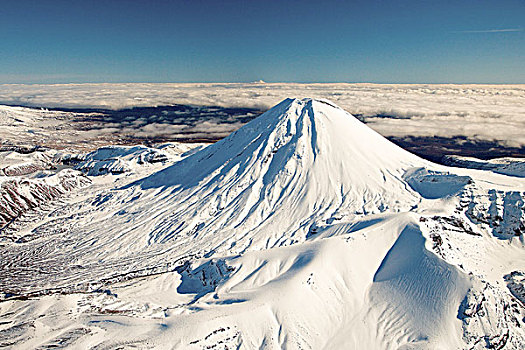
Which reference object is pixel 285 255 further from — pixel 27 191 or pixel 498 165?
pixel 27 191

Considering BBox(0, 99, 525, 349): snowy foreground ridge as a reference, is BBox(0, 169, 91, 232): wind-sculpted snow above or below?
below

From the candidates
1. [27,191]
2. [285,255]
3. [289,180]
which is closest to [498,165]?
[289,180]

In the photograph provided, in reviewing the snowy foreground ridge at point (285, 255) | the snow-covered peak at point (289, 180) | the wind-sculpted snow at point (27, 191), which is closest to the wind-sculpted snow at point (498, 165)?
the snowy foreground ridge at point (285, 255)

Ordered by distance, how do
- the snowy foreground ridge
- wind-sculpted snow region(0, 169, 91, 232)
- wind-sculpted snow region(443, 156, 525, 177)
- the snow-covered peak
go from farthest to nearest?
wind-sculpted snow region(0, 169, 91, 232)
wind-sculpted snow region(443, 156, 525, 177)
the snow-covered peak
the snowy foreground ridge

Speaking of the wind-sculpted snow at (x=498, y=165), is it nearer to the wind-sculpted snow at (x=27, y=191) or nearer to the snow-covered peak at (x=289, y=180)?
the snow-covered peak at (x=289, y=180)

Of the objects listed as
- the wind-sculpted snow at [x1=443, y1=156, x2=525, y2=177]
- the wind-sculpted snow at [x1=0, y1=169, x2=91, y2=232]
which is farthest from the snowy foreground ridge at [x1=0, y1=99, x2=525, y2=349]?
the wind-sculpted snow at [x1=0, y1=169, x2=91, y2=232]

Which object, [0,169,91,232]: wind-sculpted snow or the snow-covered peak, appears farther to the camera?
[0,169,91,232]: wind-sculpted snow

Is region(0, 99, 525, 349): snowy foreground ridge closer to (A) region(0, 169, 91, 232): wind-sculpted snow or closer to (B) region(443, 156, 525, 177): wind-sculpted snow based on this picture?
(B) region(443, 156, 525, 177): wind-sculpted snow

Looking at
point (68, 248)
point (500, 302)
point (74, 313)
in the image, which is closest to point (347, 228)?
point (500, 302)

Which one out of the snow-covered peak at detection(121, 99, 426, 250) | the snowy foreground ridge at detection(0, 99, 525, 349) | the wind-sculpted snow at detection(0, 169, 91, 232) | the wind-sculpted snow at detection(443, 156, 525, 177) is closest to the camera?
the snowy foreground ridge at detection(0, 99, 525, 349)
